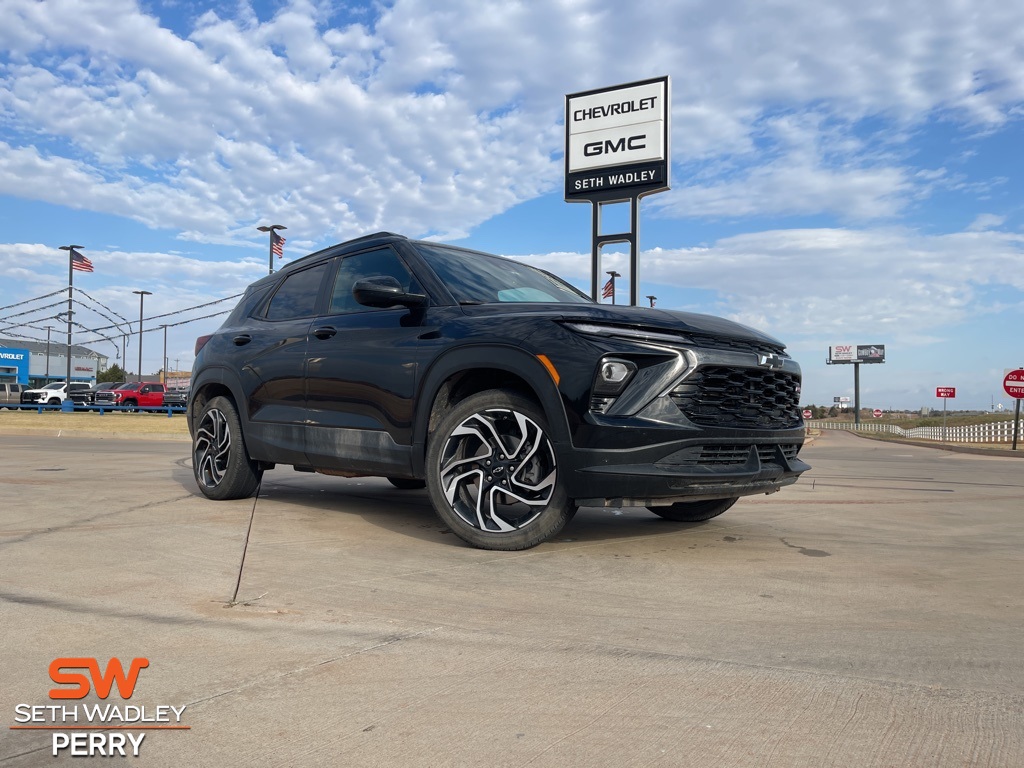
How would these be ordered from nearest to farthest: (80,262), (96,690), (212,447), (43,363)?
(96,690) → (212,447) → (80,262) → (43,363)

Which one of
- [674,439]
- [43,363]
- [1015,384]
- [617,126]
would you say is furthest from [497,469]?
[43,363]

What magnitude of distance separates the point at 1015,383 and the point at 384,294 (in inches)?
968

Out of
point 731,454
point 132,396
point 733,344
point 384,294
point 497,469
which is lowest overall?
point 497,469

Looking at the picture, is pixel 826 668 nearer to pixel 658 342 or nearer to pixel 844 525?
pixel 658 342

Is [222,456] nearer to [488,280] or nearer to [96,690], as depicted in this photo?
[488,280]

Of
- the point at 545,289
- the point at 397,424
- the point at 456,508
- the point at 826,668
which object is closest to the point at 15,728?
the point at 826,668

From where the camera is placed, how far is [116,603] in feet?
10.8

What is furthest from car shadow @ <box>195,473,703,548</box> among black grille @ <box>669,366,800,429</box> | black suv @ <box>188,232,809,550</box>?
black grille @ <box>669,366,800,429</box>

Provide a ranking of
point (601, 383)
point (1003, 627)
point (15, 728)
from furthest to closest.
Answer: point (601, 383) < point (1003, 627) < point (15, 728)

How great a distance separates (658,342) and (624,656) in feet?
6.23

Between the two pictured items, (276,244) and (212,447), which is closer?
(212,447)

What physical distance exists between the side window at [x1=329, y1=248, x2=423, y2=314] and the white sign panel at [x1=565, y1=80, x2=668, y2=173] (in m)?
14.6

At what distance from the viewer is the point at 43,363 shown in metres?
102

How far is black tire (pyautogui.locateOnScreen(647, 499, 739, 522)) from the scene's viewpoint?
5.62 m
